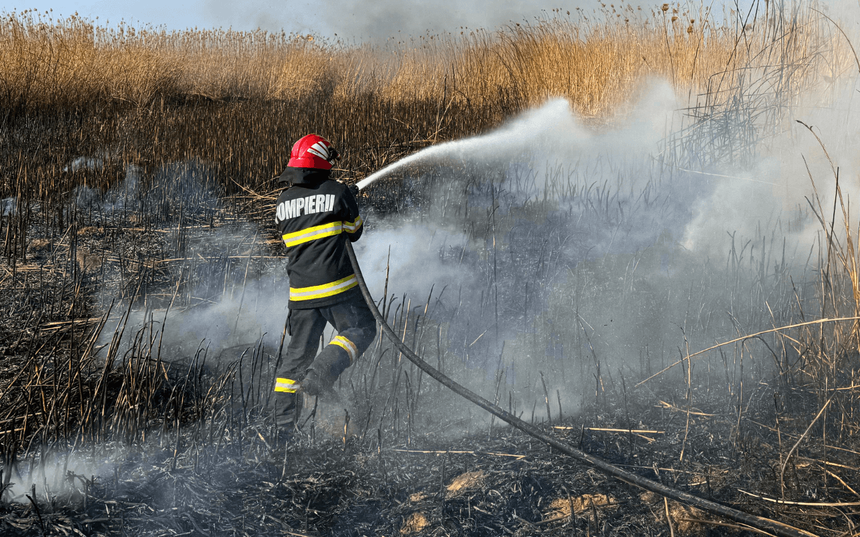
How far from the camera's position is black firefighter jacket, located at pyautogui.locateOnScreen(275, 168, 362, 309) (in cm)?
284

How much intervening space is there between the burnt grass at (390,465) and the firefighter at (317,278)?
26 centimetres

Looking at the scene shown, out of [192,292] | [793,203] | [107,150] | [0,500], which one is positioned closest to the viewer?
[0,500]

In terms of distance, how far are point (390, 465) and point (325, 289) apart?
3.02ft

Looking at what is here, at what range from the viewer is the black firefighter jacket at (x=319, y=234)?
2.84m

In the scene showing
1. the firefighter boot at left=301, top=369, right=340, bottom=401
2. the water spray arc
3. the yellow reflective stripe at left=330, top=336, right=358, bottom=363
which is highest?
the water spray arc

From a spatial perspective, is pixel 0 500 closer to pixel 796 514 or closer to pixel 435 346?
pixel 435 346

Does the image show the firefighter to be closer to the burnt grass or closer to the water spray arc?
the burnt grass

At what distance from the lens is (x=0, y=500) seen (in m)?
2.29

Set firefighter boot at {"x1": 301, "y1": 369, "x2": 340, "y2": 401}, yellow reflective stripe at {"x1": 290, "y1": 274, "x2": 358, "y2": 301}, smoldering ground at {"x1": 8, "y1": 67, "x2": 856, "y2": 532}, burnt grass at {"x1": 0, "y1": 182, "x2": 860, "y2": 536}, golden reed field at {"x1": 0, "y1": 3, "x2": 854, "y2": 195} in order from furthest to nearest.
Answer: golden reed field at {"x1": 0, "y1": 3, "x2": 854, "y2": 195}, smoldering ground at {"x1": 8, "y1": 67, "x2": 856, "y2": 532}, yellow reflective stripe at {"x1": 290, "y1": 274, "x2": 358, "y2": 301}, firefighter boot at {"x1": 301, "y1": 369, "x2": 340, "y2": 401}, burnt grass at {"x1": 0, "y1": 182, "x2": 860, "y2": 536}

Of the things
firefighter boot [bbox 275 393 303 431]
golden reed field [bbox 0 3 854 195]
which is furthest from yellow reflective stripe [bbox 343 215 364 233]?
golden reed field [bbox 0 3 854 195]

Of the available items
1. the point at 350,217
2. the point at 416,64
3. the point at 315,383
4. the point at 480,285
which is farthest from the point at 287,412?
the point at 416,64

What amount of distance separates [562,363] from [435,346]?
0.81 m

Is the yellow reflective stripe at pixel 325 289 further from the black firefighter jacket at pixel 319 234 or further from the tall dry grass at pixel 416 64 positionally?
the tall dry grass at pixel 416 64

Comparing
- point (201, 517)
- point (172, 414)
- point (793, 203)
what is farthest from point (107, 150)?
point (793, 203)
